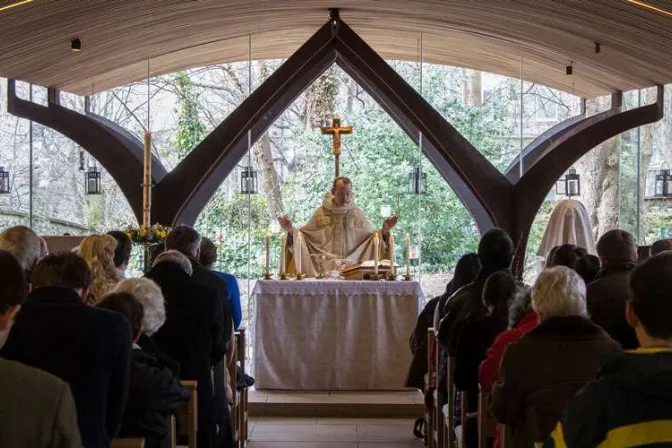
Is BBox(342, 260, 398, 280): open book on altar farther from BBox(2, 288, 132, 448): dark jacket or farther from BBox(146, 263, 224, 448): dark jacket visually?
BBox(2, 288, 132, 448): dark jacket

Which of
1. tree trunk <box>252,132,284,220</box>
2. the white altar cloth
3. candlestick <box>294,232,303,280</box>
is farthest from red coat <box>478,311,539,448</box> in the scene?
tree trunk <box>252,132,284,220</box>

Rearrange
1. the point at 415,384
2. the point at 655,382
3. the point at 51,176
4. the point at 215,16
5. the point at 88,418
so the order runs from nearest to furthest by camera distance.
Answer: the point at 655,382 → the point at 88,418 → the point at 415,384 → the point at 215,16 → the point at 51,176

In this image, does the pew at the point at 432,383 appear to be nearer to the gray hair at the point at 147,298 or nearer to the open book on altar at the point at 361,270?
the open book on altar at the point at 361,270

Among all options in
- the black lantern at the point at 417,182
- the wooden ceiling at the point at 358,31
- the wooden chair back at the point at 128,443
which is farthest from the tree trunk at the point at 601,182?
the wooden chair back at the point at 128,443

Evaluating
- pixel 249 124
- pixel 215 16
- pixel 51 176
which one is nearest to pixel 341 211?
pixel 249 124

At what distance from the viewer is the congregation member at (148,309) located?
4129 millimetres

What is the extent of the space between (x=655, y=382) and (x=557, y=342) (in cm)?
139

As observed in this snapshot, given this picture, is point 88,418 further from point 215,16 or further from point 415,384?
point 215,16

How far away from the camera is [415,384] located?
7031 mm

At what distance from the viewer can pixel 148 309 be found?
4.16m

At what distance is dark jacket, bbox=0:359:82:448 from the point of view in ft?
7.33

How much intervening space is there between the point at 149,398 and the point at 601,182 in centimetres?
1172

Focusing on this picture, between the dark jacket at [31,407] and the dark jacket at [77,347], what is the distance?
114cm

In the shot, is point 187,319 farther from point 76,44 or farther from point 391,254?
point 76,44
